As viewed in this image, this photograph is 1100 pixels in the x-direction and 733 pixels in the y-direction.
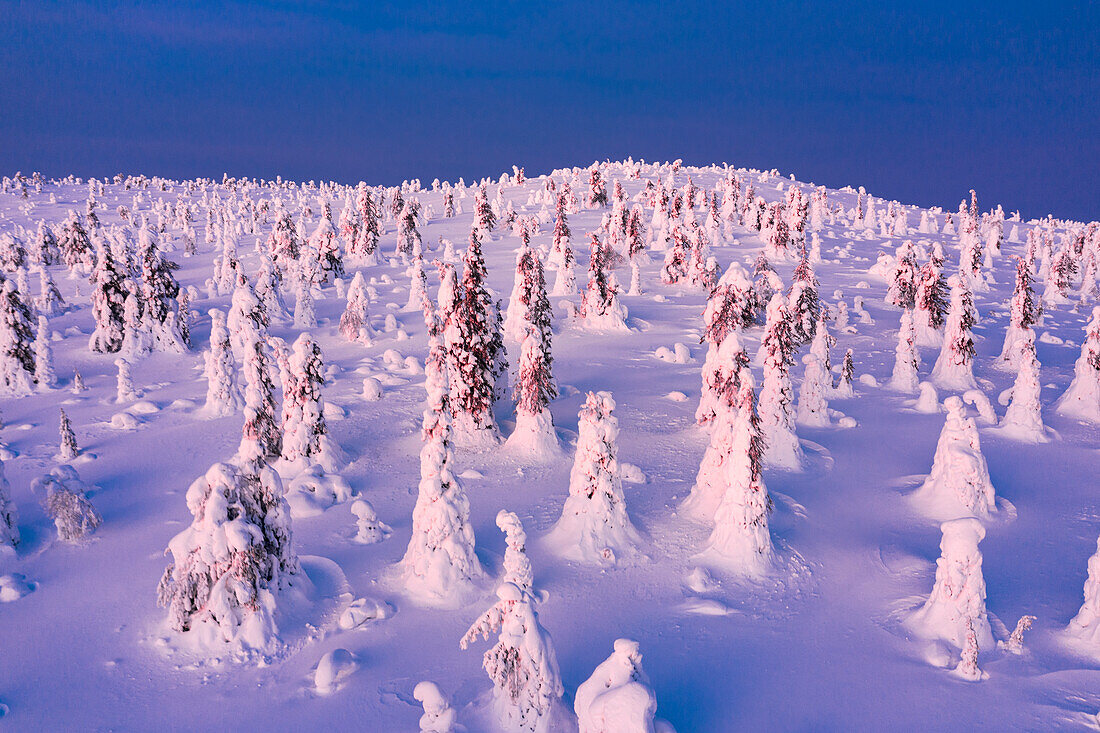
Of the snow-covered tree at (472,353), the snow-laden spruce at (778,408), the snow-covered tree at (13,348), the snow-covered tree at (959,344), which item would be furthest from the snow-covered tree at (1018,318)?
the snow-covered tree at (13,348)

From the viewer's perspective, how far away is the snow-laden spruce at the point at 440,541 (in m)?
13.0


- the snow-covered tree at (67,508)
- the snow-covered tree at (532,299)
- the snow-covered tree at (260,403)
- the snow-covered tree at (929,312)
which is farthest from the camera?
the snow-covered tree at (929,312)

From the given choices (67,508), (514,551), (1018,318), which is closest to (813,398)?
(1018,318)

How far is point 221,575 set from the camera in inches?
461

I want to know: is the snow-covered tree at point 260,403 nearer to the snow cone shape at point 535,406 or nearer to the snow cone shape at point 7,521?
the snow cone shape at point 7,521

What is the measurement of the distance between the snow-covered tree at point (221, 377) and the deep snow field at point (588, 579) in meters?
0.71

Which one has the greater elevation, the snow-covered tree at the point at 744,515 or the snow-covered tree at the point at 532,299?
the snow-covered tree at the point at 532,299

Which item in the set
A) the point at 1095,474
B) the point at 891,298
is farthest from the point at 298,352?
the point at 891,298

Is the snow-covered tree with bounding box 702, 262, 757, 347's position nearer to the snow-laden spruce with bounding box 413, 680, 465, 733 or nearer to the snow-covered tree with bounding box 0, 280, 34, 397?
the snow-laden spruce with bounding box 413, 680, 465, 733

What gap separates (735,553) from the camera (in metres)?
14.5

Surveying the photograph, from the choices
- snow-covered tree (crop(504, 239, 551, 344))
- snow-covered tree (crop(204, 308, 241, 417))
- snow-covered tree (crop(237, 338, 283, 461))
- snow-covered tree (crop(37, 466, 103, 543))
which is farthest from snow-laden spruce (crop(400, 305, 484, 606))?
snow-covered tree (crop(204, 308, 241, 417))

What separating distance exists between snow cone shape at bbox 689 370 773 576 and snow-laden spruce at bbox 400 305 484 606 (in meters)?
6.04

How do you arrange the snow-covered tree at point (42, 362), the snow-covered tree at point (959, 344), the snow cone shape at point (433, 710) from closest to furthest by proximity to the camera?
the snow cone shape at point (433, 710), the snow-covered tree at point (42, 362), the snow-covered tree at point (959, 344)

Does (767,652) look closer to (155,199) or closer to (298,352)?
(298,352)
